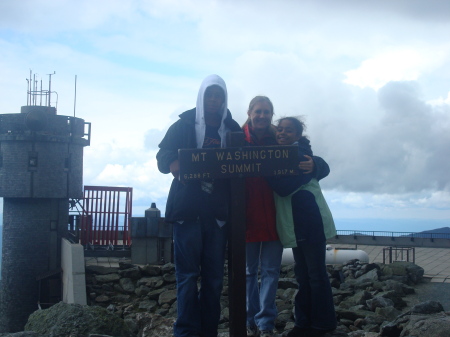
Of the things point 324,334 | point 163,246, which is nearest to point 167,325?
point 324,334

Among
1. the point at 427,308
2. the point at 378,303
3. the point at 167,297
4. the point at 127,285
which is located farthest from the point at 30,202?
the point at 427,308

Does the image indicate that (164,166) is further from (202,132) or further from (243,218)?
(243,218)

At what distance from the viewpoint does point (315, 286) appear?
522 centimetres

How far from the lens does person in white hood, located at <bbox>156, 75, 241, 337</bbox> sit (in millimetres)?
4727

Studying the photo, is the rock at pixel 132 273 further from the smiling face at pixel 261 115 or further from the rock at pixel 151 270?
the smiling face at pixel 261 115

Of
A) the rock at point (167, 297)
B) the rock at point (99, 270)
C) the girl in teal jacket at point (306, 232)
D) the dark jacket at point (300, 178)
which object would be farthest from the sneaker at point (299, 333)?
the rock at point (99, 270)

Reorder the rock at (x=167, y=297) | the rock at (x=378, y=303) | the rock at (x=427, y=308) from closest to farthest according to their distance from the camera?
the rock at (x=427, y=308), the rock at (x=378, y=303), the rock at (x=167, y=297)

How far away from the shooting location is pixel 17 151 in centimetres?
1909

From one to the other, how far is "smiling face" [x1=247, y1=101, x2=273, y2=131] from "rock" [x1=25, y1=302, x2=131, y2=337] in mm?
2520

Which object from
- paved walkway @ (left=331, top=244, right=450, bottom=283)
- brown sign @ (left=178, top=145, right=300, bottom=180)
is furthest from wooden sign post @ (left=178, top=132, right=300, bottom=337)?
paved walkway @ (left=331, top=244, right=450, bottom=283)

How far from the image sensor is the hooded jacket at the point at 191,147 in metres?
4.72

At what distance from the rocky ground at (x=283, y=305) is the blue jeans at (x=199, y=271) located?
0.93 metres

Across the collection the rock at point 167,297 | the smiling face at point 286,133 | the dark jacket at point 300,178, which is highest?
the smiling face at point 286,133

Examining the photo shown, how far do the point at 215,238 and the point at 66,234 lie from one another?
15.7m
